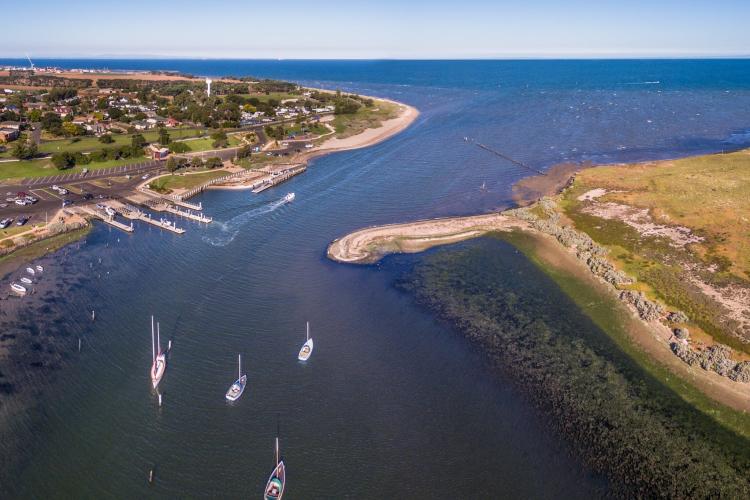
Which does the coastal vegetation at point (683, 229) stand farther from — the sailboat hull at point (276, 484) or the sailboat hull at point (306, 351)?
the sailboat hull at point (276, 484)

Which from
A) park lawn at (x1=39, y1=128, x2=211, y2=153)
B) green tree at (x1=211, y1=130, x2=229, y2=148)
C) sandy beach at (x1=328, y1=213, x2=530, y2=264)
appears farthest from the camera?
green tree at (x1=211, y1=130, x2=229, y2=148)

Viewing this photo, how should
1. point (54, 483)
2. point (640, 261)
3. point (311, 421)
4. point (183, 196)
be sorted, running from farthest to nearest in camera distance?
1. point (183, 196)
2. point (640, 261)
3. point (311, 421)
4. point (54, 483)

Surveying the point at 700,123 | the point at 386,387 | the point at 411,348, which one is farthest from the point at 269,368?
the point at 700,123

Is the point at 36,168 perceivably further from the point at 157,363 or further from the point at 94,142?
the point at 157,363

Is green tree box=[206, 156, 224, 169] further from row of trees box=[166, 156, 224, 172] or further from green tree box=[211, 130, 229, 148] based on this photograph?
green tree box=[211, 130, 229, 148]

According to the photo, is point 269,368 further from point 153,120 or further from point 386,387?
point 153,120

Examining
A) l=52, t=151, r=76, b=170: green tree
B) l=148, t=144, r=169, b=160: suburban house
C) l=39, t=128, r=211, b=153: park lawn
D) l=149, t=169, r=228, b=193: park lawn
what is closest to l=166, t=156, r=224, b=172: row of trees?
l=149, t=169, r=228, b=193: park lawn

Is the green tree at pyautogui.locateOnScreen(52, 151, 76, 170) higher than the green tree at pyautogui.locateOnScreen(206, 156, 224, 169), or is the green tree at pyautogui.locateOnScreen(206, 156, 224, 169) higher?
the green tree at pyautogui.locateOnScreen(52, 151, 76, 170)
